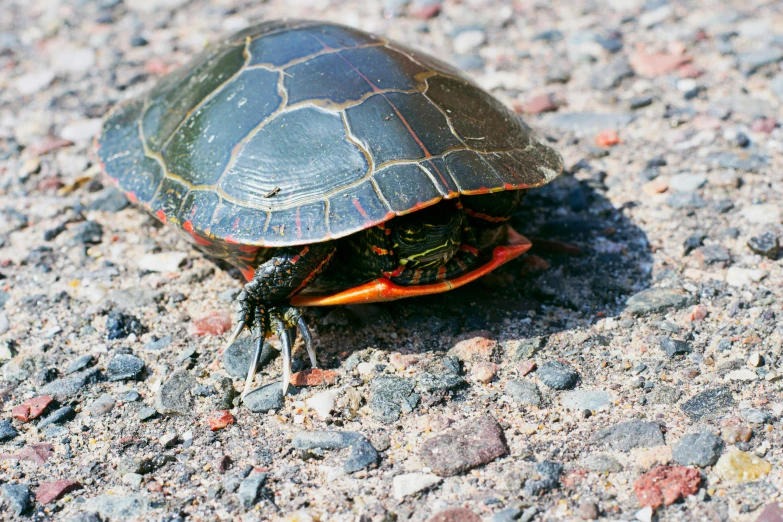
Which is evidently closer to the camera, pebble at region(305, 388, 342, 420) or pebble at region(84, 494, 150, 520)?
pebble at region(84, 494, 150, 520)

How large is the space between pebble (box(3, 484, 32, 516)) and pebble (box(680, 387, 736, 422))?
2.40 m

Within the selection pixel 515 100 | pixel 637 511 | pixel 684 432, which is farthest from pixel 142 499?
pixel 515 100

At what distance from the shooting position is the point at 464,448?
2686 millimetres

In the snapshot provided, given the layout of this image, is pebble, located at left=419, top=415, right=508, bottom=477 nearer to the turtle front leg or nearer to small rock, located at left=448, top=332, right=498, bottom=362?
small rock, located at left=448, top=332, right=498, bottom=362

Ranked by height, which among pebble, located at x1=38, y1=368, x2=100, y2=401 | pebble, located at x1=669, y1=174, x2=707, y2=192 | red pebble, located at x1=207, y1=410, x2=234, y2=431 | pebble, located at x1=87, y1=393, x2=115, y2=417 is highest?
pebble, located at x1=669, y1=174, x2=707, y2=192

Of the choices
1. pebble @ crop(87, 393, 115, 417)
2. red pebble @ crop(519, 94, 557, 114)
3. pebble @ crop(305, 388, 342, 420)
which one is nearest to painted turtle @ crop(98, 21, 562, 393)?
pebble @ crop(305, 388, 342, 420)

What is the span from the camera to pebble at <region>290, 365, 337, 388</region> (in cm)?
306

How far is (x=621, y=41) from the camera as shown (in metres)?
5.28

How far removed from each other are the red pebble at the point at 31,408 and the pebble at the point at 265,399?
0.83 m

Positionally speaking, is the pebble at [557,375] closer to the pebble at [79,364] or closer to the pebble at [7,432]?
the pebble at [79,364]

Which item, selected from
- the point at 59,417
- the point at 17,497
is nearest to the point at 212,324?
the point at 59,417

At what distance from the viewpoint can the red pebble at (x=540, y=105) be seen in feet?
15.6

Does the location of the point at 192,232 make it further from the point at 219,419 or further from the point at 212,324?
the point at 219,419

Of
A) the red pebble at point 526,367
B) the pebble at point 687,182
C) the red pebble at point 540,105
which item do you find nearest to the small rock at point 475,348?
the red pebble at point 526,367
